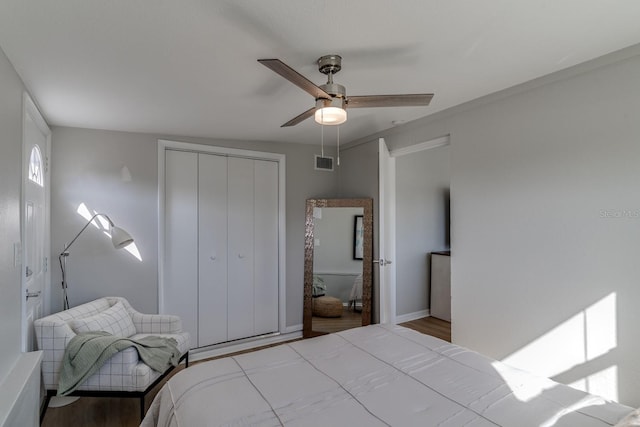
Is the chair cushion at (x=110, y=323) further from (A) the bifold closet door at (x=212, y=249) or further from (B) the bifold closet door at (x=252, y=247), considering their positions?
(B) the bifold closet door at (x=252, y=247)

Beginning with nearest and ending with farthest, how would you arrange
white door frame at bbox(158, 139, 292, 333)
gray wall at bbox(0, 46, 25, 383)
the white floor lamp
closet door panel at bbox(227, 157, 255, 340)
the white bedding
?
1. the white bedding
2. gray wall at bbox(0, 46, 25, 383)
3. the white floor lamp
4. white door frame at bbox(158, 139, 292, 333)
5. closet door panel at bbox(227, 157, 255, 340)

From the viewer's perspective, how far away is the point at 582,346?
2.13 m

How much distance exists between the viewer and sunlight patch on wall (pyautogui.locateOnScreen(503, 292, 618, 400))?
2010mm

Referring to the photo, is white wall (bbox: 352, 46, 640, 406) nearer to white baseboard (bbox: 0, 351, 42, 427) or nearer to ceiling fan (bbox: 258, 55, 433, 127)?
ceiling fan (bbox: 258, 55, 433, 127)

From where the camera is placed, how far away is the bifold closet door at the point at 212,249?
3693 mm

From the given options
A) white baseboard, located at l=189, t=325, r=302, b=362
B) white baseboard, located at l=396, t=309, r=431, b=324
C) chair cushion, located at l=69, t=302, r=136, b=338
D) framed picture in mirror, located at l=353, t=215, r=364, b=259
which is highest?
framed picture in mirror, located at l=353, t=215, r=364, b=259

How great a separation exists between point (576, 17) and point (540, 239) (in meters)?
1.35

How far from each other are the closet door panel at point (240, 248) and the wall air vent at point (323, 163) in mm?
825

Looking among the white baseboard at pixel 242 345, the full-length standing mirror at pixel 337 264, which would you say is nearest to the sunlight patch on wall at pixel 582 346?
the full-length standing mirror at pixel 337 264

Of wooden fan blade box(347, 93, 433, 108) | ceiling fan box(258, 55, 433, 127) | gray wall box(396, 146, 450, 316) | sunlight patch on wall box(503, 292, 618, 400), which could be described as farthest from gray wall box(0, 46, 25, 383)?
gray wall box(396, 146, 450, 316)

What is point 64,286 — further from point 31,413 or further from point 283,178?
point 283,178

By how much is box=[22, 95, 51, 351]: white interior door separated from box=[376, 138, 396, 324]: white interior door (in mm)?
2660

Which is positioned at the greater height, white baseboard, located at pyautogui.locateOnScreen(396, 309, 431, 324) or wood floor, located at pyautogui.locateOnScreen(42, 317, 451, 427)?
white baseboard, located at pyautogui.locateOnScreen(396, 309, 431, 324)

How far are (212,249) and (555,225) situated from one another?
3.09 meters
